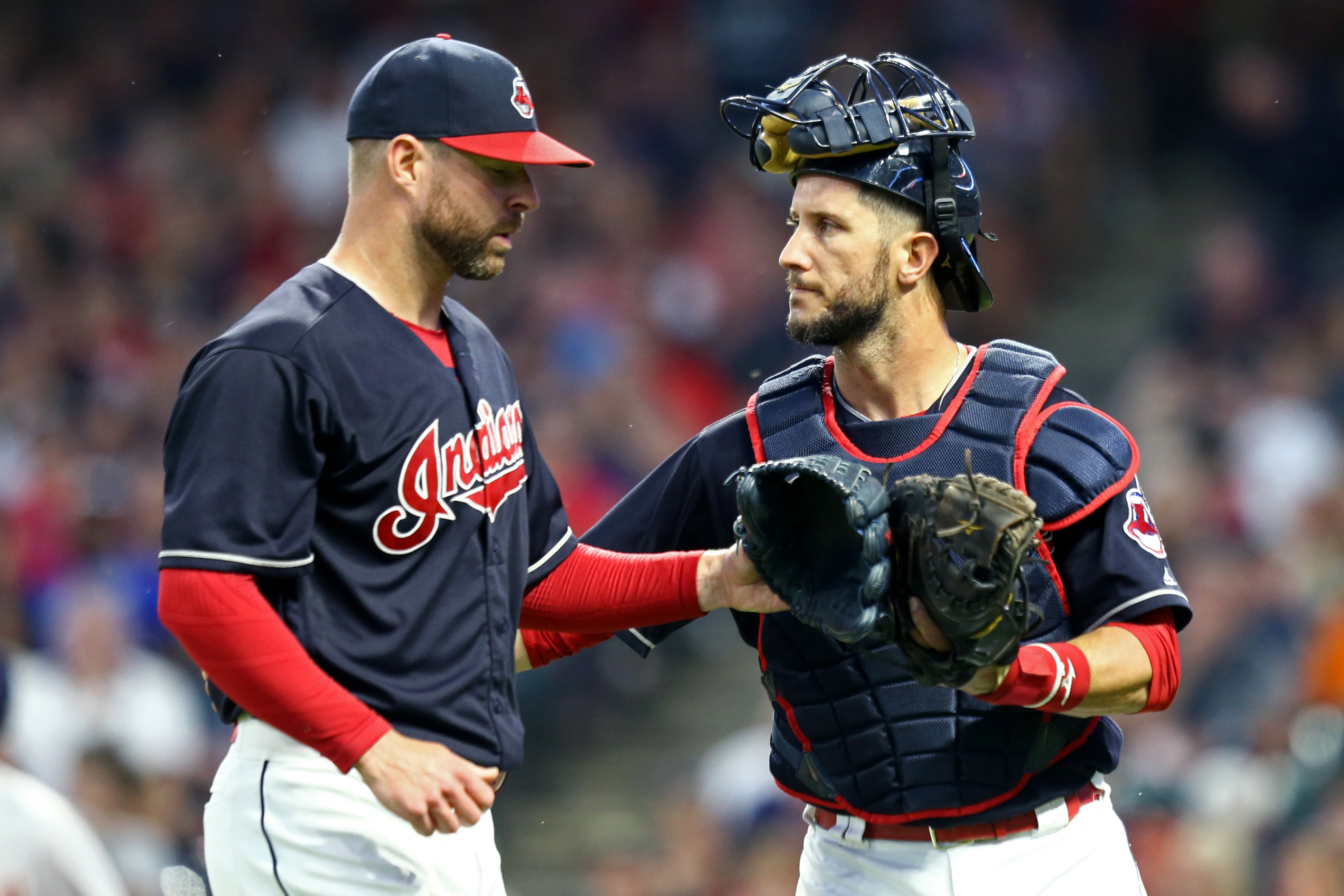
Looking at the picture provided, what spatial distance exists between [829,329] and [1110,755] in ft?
2.84

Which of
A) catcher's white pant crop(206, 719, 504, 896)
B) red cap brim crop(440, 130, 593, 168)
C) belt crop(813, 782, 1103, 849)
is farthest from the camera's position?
belt crop(813, 782, 1103, 849)

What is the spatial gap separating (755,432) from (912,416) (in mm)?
286

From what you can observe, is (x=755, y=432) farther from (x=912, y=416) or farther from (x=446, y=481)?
(x=446, y=481)

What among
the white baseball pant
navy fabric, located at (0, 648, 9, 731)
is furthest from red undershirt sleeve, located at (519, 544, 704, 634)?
navy fabric, located at (0, 648, 9, 731)

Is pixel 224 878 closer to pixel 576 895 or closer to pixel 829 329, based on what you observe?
pixel 829 329

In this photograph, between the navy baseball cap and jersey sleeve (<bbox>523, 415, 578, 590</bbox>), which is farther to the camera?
jersey sleeve (<bbox>523, 415, 578, 590</bbox>)

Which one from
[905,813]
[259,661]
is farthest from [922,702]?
[259,661]

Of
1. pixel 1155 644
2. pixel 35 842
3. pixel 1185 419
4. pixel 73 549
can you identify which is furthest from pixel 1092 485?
pixel 73 549

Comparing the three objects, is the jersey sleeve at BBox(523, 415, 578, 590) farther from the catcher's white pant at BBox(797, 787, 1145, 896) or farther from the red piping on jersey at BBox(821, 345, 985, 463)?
the catcher's white pant at BBox(797, 787, 1145, 896)

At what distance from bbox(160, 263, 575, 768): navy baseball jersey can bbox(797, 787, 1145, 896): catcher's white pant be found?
2.19 feet

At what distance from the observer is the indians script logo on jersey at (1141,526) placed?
2561 millimetres

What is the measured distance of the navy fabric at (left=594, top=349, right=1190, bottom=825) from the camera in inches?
100

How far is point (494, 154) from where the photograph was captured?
7.77 feet

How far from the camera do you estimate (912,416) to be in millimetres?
2705
